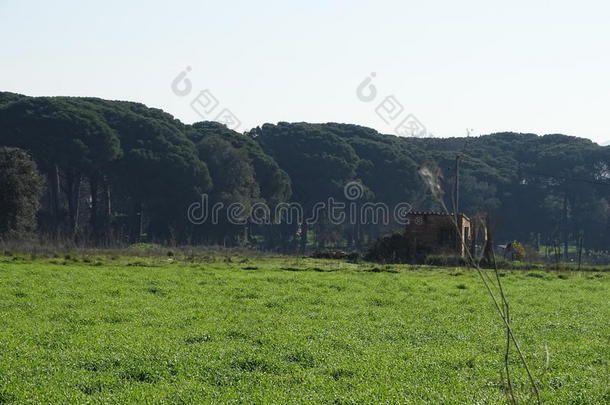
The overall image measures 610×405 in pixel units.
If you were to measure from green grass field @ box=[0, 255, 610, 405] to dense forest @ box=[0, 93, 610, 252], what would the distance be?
30.2 meters

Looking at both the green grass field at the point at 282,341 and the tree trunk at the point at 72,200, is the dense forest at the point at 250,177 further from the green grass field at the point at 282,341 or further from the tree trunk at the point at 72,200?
the green grass field at the point at 282,341

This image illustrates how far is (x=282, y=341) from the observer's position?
15.5 metres

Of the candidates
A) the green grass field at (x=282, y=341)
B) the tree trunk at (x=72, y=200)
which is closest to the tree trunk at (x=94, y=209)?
the tree trunk at (x=72, y=200)

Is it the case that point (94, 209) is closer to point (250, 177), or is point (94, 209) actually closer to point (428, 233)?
point (250, 177)

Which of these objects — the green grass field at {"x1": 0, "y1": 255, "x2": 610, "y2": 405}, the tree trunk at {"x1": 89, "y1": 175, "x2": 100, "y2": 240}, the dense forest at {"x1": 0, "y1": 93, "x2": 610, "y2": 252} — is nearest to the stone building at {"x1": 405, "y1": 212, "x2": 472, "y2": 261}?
the dense forest at {"x1": 0, "y1": 93, "x2": 610, "y2": 252}

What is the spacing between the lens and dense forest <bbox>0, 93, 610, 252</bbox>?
69.2m

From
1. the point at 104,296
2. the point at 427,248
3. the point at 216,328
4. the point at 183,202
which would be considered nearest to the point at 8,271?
the point at 104,296

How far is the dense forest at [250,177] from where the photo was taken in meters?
69.2

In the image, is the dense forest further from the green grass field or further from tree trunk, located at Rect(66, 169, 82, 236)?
the green grass field

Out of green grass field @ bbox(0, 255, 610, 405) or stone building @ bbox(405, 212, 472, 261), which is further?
stone building @ bbox(405, 212, 472, 261)

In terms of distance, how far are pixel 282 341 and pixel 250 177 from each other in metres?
62.8

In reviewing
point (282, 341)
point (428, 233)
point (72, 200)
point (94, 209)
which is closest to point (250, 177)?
point (94, 209)

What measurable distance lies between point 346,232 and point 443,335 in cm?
7493

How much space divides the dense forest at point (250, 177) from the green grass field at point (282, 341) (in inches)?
1188
